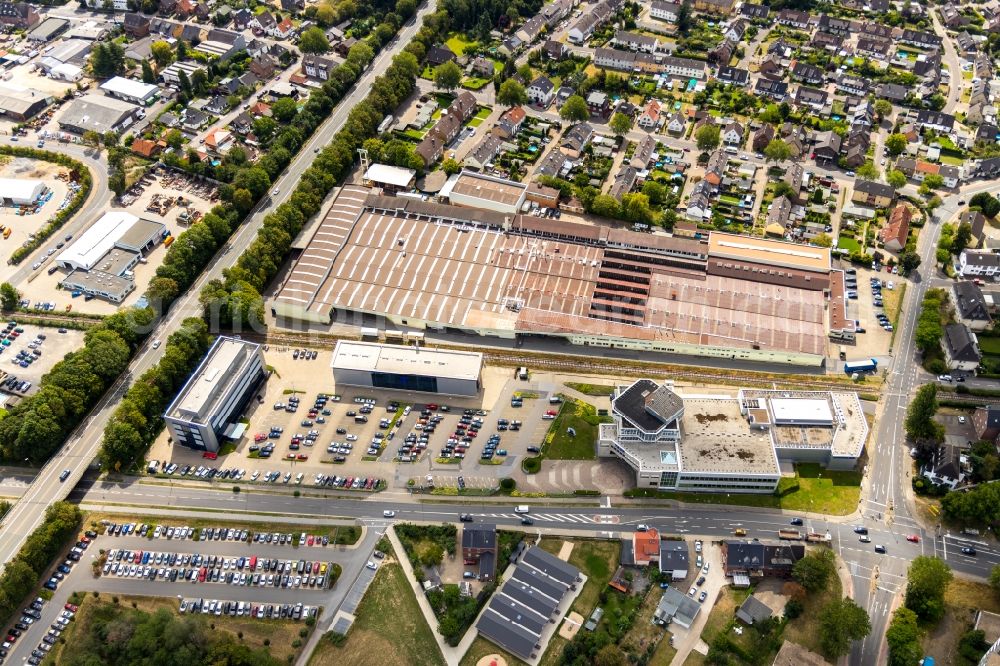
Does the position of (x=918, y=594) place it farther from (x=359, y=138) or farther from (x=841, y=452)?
(x=359, y=138)

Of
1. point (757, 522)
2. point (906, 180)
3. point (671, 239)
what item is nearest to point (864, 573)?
point (757, 522)

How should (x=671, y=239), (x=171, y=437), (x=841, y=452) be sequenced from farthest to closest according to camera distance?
(x=671, y=239) < (x=171, y=437) < (x=841, y=452)

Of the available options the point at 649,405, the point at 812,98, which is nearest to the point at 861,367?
the point at 649,405

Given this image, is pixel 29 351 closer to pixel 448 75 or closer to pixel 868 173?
pixel 448 75

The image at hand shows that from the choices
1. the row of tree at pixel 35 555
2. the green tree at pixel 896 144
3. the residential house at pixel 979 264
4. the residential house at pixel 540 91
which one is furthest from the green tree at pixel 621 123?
the row of tree at pixel 35 555

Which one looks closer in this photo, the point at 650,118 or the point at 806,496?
the point at 806,496

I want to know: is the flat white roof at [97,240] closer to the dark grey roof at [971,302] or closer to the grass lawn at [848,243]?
the grass lawn at [848,243]
